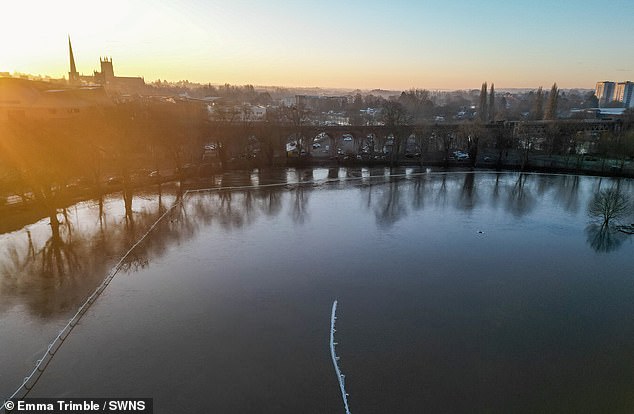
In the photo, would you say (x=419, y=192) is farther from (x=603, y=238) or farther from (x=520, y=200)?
(x=603, y=238)

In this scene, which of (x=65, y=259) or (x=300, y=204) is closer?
(x=65, y=259)

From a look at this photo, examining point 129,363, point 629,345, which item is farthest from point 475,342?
point 129,363

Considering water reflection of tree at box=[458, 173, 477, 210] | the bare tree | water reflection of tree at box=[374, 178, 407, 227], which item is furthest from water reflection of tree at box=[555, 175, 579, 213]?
water reflection of tree at box=[374, 178, 407, 227]

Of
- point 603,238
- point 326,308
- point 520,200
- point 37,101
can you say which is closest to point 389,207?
point 520,200

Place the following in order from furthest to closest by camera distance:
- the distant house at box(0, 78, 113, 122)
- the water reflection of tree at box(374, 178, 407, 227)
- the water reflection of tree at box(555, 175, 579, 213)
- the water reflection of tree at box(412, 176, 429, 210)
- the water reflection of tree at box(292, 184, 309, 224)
Result: 1. the distant house at box(0, 78, 113, 122)
2. the water reflection of tree at box(412, 176, 429, 210)
3. the water reflection of tree at box(555, 175, 579, 213)
4. the water reflection of tree at box(292, 184, 309, 224)
5. the water reflection of tree at box(374, 178, 407, 227)

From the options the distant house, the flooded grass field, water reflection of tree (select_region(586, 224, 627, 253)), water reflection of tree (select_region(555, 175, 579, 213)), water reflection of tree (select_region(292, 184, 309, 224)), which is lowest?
the flooded grass field

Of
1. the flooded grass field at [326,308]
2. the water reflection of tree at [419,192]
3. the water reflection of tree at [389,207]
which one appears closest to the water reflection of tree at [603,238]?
the flooded grass field at [326,308]

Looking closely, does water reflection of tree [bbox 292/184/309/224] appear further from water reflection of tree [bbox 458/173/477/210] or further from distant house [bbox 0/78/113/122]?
distant house [bbox 0/78/113/122]

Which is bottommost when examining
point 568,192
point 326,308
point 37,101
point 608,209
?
point 326,308

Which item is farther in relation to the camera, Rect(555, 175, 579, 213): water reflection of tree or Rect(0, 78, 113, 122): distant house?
Rect(0, 78, 113, 122): distant house
